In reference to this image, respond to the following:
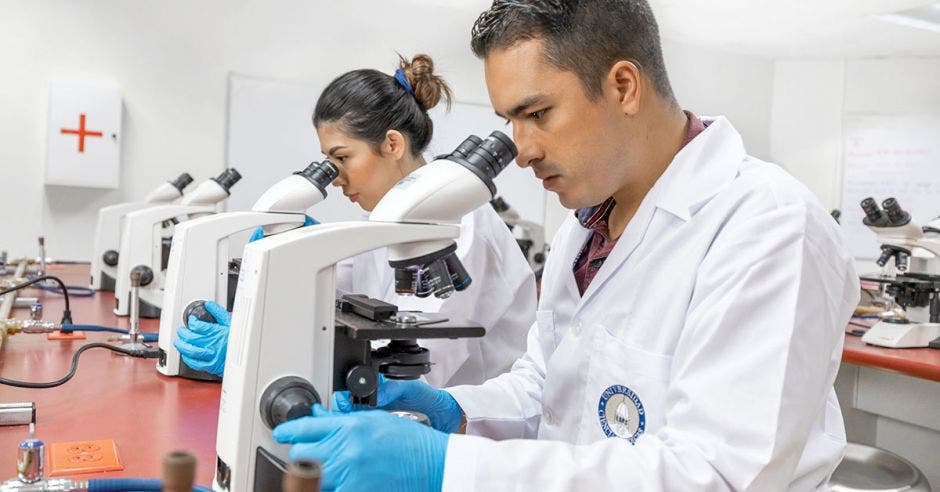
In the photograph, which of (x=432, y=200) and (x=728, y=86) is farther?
(x=728, y=86)

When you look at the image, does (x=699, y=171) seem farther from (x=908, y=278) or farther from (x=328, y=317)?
(x=908, y=278)

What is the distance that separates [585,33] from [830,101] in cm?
623

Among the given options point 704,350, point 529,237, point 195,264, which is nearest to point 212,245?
point 195,264

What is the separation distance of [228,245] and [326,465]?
1050 mm

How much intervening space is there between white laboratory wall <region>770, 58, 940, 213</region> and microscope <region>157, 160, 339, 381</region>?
19.2ft

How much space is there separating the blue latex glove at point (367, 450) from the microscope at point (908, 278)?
7.66 feet

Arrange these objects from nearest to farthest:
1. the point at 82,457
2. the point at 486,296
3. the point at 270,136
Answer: the point at 82,457 < the point at 486,296 < the point at 270,136

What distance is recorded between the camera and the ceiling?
5168 millimetres

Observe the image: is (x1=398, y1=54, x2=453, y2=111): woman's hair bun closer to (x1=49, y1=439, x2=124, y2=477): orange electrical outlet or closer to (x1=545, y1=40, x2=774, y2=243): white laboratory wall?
(x1=49, y1=439, x2=124, y2=477): orange electrical outlet

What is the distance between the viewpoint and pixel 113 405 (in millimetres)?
1452

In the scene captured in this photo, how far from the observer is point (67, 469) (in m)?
1.08

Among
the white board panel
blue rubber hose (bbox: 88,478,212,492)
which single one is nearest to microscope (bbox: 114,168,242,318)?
Result: blue rubber hose (bbox: 88,478,212,492)

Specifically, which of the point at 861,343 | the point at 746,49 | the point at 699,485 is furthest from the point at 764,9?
the point at 699,485

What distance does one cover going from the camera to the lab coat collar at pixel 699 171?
1.14 meters
